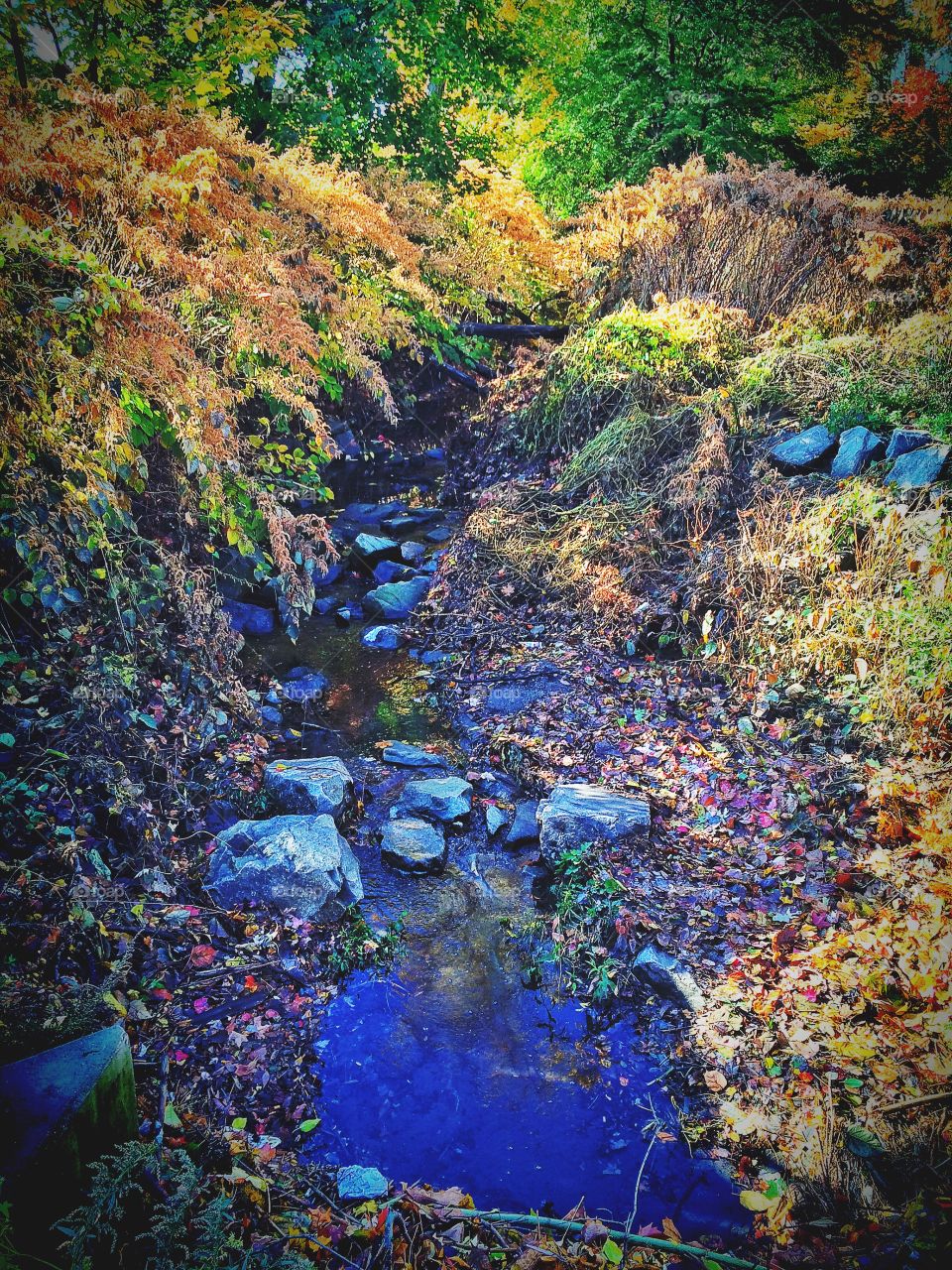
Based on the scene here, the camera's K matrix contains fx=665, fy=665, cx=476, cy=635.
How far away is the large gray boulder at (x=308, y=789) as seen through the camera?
4340mm

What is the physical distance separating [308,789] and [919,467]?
4563mm

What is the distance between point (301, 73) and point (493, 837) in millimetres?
8744

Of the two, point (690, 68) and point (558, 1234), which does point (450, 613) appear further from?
point (690, 68)

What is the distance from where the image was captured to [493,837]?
4.49 m

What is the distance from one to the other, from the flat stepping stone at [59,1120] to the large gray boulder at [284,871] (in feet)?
4.74

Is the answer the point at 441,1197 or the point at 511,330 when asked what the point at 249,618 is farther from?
the point at 511,330

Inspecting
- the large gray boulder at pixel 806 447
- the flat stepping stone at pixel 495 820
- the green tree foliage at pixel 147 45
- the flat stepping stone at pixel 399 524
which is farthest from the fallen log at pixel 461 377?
the flat stepping stone at pixel 495 820

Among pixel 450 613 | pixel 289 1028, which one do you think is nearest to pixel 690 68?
pixel 450 613

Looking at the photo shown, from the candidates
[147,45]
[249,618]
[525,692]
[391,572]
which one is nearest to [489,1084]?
[525,692]

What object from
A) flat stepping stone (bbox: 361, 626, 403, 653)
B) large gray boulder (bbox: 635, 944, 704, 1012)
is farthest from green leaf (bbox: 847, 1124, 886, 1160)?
flat stepping stone (bbox: 361, 626, 403, 653)

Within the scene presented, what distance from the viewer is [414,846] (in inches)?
169

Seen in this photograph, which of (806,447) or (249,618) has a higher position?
(806,447)

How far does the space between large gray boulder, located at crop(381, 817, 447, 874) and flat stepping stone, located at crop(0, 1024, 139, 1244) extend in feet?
7.09

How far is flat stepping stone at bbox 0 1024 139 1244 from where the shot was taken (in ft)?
5.62
